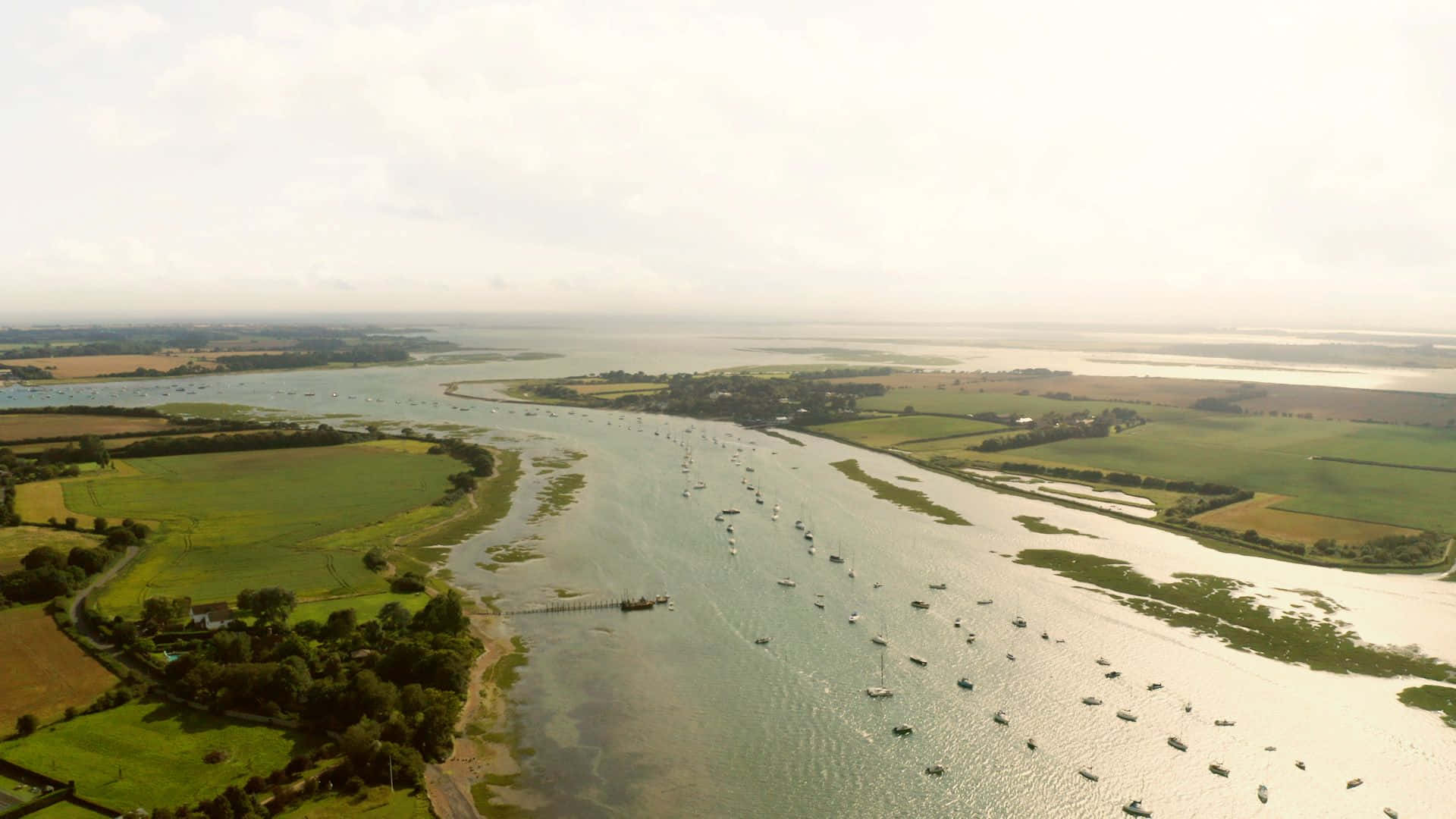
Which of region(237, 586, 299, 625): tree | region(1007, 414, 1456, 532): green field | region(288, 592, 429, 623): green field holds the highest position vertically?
region(1007, 414, 1456, 532): green field

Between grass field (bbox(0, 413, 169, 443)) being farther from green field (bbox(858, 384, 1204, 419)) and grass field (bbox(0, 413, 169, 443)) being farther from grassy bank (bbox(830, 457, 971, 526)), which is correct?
green field (bbox(858, 384, 1204, 419))

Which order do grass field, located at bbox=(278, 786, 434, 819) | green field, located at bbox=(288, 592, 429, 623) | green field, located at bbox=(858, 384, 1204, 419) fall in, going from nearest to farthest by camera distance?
grass field, located at bbox=(278, 786, 434, 819) < green field, located at bbox=(288, 592, 429, 623) < green field, located at bbox=(858, 384, 1204, 419)

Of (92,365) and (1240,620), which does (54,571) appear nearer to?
(1240,620)

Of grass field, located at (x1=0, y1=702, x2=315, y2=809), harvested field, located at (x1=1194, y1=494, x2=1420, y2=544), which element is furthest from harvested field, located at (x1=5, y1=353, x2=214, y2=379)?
harvested field, located at (x1=1194, y1=494, x2=1420, y2=544)

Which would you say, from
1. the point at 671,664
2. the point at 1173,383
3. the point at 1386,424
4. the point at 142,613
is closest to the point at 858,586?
the point at 671,664

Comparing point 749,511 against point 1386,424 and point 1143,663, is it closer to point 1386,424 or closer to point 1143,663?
point 1143,663

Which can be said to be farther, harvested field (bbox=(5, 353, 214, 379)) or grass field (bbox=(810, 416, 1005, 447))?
harvested field (bbox=(5, 353, 214, 379))

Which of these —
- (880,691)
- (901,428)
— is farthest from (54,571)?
(901,428)
